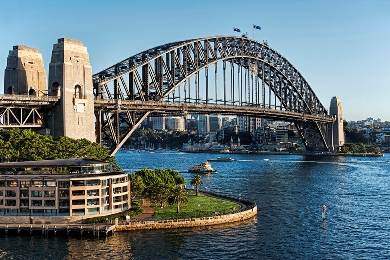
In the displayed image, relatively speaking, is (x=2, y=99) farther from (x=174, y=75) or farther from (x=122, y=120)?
(x=174, y=75)

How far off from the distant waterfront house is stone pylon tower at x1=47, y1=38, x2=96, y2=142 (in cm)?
1596

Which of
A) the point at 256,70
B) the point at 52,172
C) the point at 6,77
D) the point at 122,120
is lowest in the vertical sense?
the point at 52,172

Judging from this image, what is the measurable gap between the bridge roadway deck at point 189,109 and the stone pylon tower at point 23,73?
30.5ft

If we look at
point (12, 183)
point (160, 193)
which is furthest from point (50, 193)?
point (160, 193)

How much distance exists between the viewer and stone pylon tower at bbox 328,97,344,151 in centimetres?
19212

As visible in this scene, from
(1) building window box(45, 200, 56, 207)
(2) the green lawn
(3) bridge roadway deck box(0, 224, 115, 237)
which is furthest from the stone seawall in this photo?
(1) building window box(45, 200, 56, 207)

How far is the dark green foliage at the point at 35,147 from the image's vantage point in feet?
209

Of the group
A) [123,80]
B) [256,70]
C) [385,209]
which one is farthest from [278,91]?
[385,209]

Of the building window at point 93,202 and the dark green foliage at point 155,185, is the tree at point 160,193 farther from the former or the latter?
the building window at point 93,202

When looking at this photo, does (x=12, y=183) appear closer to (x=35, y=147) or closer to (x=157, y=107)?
(x=35, y=147)

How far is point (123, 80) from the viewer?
8981 cm

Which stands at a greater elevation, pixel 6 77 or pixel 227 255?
pixel 6 77

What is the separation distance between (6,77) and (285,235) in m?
46.5

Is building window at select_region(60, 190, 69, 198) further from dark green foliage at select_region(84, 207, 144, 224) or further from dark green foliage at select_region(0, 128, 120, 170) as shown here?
dark green foliage at select_region(0, 128, 120, 170)
